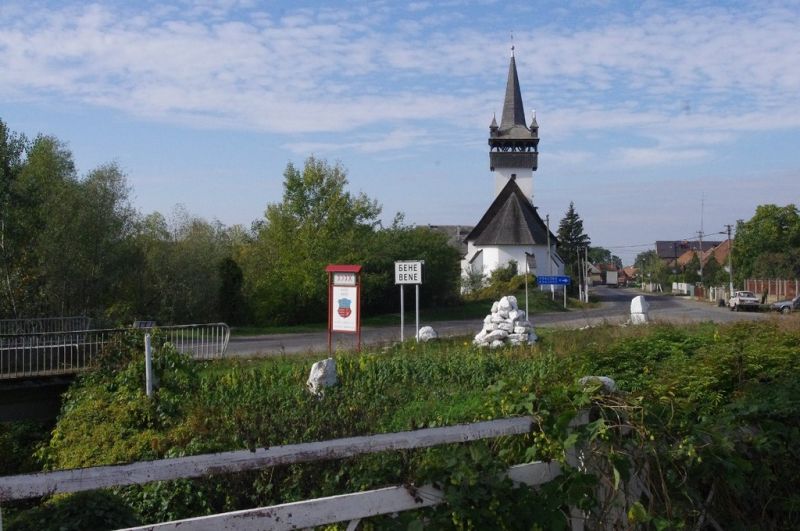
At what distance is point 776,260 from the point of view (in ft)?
224

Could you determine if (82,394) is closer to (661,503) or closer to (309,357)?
(309,357)

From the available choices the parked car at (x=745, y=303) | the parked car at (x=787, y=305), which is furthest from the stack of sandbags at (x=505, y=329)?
the parked car at (x=745, y=303)

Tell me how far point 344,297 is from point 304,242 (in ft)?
77.3

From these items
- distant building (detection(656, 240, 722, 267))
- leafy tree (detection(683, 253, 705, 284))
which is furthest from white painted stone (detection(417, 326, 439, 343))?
distant building (detection(656, 240, 722, 267))

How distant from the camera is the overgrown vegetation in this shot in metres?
3.41

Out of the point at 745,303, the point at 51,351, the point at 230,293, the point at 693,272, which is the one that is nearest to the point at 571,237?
the point at 693,272

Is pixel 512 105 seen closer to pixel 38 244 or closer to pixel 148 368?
pixel 38 244

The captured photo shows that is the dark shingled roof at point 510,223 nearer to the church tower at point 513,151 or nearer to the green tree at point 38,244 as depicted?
the church tower at point 513,151

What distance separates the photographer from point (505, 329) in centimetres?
1983

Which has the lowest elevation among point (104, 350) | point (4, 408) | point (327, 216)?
point (4, 408)

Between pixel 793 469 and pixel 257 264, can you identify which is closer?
pixel 793 469

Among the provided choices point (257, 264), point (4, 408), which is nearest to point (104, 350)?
point (4, 408)

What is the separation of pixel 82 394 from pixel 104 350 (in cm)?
126

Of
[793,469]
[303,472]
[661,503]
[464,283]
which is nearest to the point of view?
[661,503]
